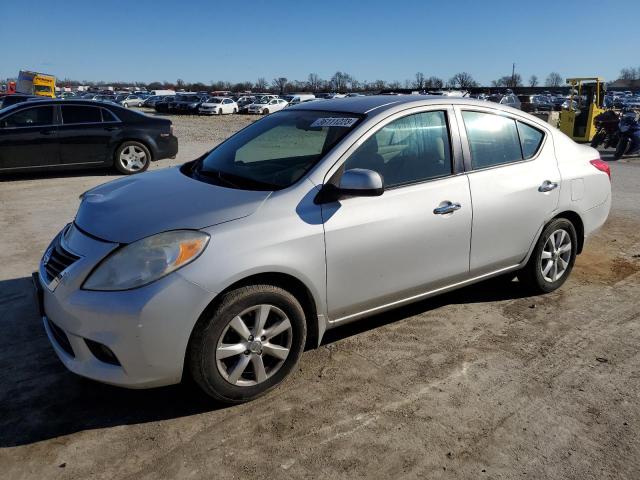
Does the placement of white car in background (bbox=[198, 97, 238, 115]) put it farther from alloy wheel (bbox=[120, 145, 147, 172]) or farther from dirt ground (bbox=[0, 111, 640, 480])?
dirt ground (bbox=[0, 111, 640, 480])

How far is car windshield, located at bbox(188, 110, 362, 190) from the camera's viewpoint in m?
3.45

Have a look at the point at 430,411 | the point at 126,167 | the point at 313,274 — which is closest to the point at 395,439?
the point at 430,411

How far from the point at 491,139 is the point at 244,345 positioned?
2.48 meters

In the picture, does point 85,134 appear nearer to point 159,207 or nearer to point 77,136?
point 77,136

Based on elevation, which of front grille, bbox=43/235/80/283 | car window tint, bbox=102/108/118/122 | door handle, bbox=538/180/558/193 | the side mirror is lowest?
front grille, bbox=43/235/80/283

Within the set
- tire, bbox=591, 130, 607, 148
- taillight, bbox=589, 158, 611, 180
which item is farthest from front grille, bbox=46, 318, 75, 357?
tire, bbox=591, 130, 607, 148

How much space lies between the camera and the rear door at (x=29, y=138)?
9.52 meters

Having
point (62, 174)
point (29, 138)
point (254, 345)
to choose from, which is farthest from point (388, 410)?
point (62, 174)

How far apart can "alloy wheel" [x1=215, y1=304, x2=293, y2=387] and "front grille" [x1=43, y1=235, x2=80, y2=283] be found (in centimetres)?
93

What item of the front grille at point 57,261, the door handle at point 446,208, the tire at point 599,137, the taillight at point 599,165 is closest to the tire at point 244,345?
the front grille at point 57,261

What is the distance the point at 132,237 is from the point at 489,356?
94.6 inches

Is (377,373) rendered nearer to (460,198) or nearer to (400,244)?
(400,244)

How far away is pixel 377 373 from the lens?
342 centimetres

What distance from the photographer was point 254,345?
3.01 m
